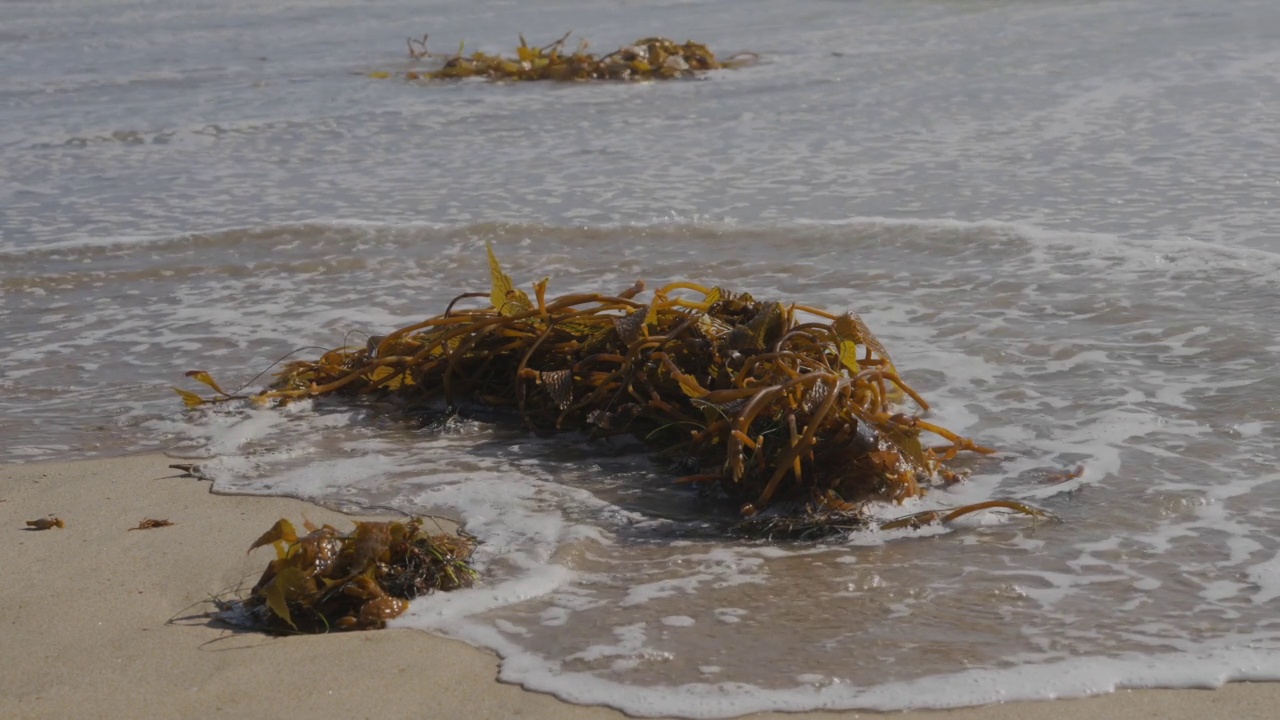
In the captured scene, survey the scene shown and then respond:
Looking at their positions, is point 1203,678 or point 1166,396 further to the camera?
point 1166,396

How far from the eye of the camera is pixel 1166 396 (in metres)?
3.74

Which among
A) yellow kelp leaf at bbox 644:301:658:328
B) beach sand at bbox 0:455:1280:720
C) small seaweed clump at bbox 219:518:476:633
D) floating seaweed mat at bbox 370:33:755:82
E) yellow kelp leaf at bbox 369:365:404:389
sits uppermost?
floating seaweed mat at bbox 370:33:755:82

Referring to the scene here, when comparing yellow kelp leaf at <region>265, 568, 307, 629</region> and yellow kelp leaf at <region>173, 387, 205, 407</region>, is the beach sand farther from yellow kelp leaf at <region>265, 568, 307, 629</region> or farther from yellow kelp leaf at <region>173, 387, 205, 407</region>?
yellow kelp leaf at <region>173, 387, 205, 407</region>

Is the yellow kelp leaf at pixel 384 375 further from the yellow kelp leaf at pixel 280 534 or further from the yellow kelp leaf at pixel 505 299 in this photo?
the yellow kelp leaf at pixel 280 534

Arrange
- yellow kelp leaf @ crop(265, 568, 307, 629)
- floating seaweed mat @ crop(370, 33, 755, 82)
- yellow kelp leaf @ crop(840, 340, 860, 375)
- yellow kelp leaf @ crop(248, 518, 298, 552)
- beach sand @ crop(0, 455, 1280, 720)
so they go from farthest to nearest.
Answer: floating seaweed mat @ crop(370, 33, 755, 82) → yellow kelp leaf @ crop(840, 340, 860, 375) → yellow kelp leaf @ crop(248, 518, 298, 552) → yellow kelp leaf @ crop(265, 568, 307, 629) → beach sand @ crop(0, 455, 1280, 720)

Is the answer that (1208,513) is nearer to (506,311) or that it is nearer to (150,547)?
(506,311)

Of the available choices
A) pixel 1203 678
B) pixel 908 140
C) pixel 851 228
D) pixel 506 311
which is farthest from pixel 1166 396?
pixel 908 140

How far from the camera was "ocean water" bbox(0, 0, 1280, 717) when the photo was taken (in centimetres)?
249

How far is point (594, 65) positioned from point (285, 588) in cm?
898

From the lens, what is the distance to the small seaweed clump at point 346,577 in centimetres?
250

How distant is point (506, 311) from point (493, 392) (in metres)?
0.24

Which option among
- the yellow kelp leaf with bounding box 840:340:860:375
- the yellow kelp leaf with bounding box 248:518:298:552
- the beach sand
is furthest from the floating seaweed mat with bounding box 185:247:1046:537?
the yellow kelp leaf with bounding box 248:518:298:552

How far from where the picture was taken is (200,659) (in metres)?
2.35

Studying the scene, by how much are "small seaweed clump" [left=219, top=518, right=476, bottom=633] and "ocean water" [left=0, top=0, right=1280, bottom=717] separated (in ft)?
0.22
